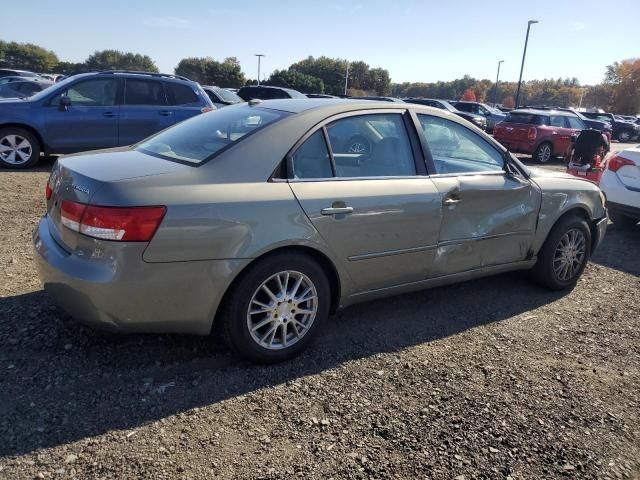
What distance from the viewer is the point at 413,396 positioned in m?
3.06

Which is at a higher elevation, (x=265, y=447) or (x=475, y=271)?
(x=475, y=271)

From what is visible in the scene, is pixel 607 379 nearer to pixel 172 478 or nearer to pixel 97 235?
Answer: pixel 172 478

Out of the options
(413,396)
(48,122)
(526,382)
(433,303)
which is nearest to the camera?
(413,396)

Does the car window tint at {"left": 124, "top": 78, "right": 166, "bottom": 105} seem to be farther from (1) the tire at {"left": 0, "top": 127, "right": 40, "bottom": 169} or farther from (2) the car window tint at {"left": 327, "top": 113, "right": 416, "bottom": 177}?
(2) the car window tint at {"left": 327, "top": 113, "right": 416, "bottom": 177}

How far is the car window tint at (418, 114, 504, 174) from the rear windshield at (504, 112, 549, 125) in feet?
42.3

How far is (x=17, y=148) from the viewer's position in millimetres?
8703

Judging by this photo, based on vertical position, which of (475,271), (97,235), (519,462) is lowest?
(519,462)

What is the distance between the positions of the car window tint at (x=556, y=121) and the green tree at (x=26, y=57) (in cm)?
6515

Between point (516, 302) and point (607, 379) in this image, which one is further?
point (516, 302)

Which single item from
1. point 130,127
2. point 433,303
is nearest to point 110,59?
point 130,127

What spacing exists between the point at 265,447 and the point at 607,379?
228cm

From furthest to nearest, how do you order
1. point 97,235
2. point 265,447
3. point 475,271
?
point 475,271, point 97,235, point 265,447

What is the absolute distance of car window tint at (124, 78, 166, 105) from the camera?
9398 millimetres

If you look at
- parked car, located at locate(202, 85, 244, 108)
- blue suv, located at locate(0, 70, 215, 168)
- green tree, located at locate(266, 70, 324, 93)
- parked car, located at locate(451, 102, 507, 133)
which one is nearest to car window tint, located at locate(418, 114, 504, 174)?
blue suv, located at locate(0, 70, 215, 168)
